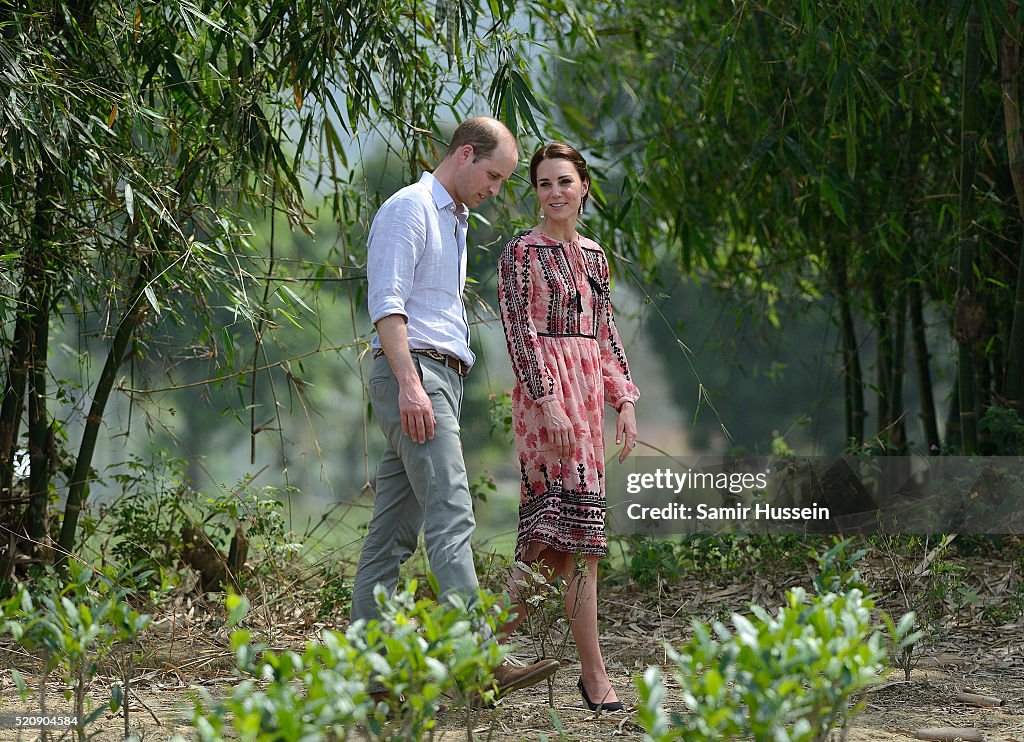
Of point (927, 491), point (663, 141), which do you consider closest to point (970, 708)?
point (927, 491)

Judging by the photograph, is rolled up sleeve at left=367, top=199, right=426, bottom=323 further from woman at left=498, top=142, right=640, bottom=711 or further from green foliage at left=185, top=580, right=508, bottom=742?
green foliage at left=185, top=580, right=508, bottom=742

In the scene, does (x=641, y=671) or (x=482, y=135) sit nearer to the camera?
(x=482, y=135)

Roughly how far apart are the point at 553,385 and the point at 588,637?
1.85 feet

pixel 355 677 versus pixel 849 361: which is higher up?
pixel 849 361

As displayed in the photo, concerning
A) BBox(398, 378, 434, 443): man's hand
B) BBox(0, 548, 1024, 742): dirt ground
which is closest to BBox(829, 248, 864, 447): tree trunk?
BBox(0, 548, 1024, 742): dirt ground

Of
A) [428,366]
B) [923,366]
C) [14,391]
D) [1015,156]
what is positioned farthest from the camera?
[923,366]

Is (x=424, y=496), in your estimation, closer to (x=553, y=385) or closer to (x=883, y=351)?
(x=553, y=385)

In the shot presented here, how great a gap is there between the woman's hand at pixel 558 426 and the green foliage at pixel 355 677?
0.70 m

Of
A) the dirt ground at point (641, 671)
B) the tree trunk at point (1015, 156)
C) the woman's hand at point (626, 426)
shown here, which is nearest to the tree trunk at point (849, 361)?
the tree trunk at point (1015, 156)

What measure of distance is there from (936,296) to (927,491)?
1067 mm

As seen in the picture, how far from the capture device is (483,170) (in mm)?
2428

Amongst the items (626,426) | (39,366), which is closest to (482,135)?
(626,426)

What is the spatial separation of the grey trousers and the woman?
0.20m

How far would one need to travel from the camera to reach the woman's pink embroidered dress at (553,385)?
99.3 inches
